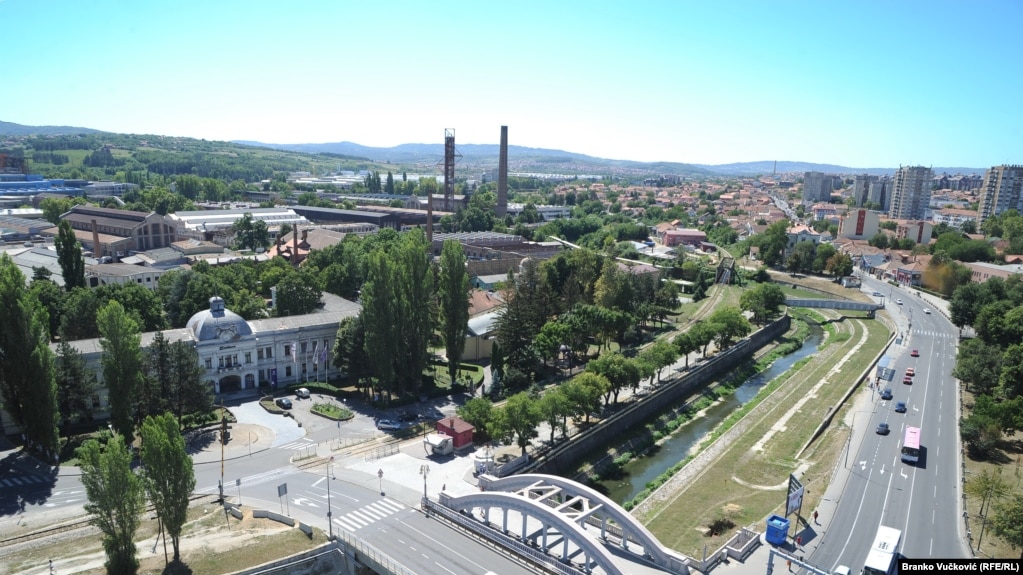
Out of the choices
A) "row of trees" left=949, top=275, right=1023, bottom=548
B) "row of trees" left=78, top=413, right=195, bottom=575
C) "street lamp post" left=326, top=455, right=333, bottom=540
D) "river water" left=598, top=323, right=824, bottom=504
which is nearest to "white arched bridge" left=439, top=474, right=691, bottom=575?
"street lamp post" left=326, top=455, right=333, bottom=540

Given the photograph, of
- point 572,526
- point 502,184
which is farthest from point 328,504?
point 502,184

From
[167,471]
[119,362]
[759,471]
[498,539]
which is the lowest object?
[759,471]

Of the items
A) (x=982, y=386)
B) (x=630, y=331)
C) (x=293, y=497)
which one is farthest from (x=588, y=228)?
(x=293, y=497)

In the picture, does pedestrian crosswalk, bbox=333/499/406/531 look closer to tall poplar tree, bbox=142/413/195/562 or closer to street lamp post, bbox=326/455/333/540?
street lamp post, bbox=326/455/333/540

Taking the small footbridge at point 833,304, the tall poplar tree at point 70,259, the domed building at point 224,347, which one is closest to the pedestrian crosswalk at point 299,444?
the domed building at point 224,347

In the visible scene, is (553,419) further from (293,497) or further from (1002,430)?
(1002,430)

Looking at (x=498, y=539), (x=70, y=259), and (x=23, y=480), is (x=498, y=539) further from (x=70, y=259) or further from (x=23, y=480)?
(x=70, y=259)

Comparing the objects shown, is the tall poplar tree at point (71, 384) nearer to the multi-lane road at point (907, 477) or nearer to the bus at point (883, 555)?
the multi-lane road at point (907, 477)
